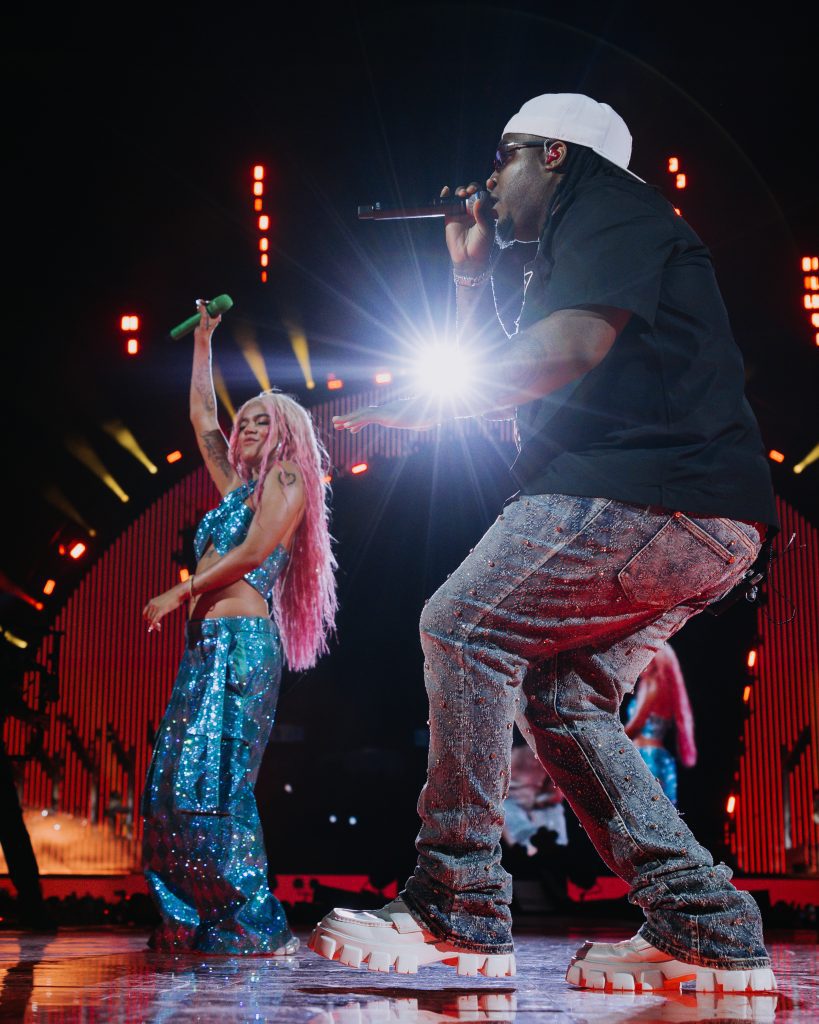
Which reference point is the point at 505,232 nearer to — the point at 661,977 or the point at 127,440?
the point at 661,977

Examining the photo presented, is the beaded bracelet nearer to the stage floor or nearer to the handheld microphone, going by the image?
the handheld microphone

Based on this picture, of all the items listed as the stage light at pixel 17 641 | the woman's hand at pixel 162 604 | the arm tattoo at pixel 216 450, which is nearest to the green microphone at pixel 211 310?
the arm tattoo at pixel 216 450

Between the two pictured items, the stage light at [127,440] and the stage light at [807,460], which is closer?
the stage light at [127,440]

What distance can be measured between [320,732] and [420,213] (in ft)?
18.7

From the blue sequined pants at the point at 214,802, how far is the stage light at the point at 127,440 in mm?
2886

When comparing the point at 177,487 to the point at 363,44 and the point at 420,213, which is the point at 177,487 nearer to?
the point at 363,44

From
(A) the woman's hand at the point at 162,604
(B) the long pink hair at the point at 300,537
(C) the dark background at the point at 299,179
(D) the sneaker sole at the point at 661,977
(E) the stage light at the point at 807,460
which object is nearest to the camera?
(D) the sneaker sole at the point at 661,977

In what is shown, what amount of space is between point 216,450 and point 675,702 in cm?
418

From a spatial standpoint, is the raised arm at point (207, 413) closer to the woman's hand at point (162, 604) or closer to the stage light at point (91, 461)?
the woman's hand at point (162, 604)

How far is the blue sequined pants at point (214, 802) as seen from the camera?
304 centimetres

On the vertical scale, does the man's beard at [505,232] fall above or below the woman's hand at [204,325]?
below

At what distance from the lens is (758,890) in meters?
6.11

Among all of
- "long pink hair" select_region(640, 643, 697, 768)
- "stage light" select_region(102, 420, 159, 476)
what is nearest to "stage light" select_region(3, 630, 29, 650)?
"stage light" select_region(102, 420, 159, 476)

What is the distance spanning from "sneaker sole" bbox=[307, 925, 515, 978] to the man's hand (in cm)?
80
